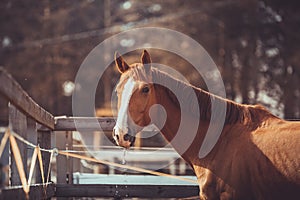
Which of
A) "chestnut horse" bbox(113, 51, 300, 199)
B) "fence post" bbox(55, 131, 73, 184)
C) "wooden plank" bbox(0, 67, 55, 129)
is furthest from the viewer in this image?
"fence post" bbox(55, 131, 73, 184)

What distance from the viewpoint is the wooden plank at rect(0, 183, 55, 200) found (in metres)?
3.49

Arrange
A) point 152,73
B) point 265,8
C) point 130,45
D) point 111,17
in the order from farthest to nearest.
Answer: point 111,17
point 130,45
point 265,8
point 152,73

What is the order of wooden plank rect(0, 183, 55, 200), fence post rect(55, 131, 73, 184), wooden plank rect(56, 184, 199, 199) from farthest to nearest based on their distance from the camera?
fence post rect(55, 131, 73, 184) → wooden plank rect(56, 184, 199, 199) → wooden plank rect(0, 183, 55, 200)

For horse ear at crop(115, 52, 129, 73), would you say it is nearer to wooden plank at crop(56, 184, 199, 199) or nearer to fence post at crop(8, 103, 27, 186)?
fence post at crop(8, 103, 27, 186)

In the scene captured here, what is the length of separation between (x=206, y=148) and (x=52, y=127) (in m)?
1.76

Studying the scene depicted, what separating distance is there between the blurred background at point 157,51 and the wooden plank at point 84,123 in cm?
434

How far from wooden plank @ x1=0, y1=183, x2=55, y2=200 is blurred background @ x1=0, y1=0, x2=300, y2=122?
504 cm

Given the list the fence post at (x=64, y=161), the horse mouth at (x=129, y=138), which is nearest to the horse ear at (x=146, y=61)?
the horse mouth at (x=129, y=138)

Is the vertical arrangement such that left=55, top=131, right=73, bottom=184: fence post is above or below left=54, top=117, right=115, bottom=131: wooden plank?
below

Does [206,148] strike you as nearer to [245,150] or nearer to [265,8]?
[245,150]

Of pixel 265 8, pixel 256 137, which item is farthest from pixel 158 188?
pixel 265 8

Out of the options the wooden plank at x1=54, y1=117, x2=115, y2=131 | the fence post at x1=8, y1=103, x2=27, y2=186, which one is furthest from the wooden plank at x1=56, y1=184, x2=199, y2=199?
the fence post at x1=8, y1=103, x2=27, y2=186

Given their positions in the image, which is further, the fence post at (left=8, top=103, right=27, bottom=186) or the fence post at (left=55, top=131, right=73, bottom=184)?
the fence post at (left=55, top=131, right=73, bottom=184)

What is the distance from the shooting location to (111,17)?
A: 23.6 m
